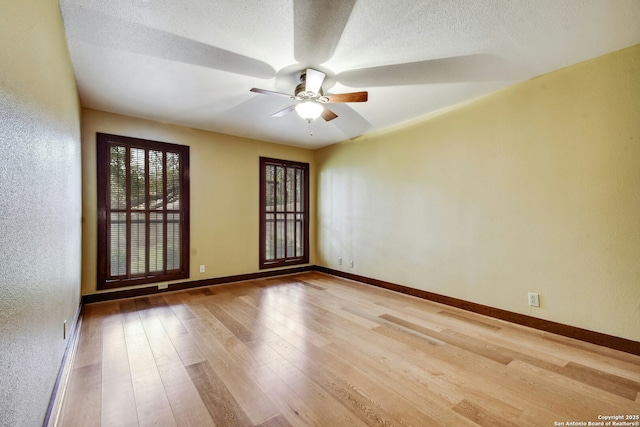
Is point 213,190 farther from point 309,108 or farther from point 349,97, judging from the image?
point 349,97

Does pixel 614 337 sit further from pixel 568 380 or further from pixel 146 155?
pixel 146 155

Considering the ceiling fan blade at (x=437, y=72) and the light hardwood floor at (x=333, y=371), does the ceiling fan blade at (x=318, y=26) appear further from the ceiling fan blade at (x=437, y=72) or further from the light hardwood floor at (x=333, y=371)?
the light hardwood floor at (x=333, y=371)

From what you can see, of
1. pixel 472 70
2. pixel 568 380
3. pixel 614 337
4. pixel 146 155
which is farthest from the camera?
pixel 146 155

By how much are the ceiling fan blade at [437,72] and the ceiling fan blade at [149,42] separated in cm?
88

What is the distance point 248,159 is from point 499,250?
3.93m

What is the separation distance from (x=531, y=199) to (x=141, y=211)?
4750mm

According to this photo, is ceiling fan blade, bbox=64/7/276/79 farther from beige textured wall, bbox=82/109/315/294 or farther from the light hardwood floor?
the light hardwood floor

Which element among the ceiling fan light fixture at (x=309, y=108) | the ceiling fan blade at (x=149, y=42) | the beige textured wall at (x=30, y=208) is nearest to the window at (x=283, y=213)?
the ceiling fan light fixture at (x=309, y=108)

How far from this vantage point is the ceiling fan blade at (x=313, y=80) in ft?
8.10

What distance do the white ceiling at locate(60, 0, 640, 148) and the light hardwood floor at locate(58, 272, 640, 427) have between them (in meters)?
2.47

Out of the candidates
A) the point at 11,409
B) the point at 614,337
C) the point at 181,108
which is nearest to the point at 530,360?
the point at 614,337

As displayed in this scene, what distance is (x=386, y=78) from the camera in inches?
107

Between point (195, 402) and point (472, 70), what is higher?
point (472, 70)

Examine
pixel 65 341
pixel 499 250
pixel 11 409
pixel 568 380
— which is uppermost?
pixel 499 250
